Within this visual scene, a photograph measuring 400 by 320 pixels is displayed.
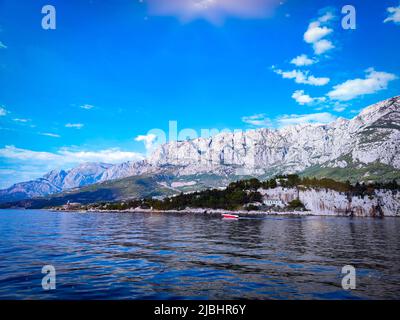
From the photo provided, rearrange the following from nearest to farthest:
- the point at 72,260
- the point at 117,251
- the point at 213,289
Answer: the point at 213,289
the point at 72,260
the point at 117,251

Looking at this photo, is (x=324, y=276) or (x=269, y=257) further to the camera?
(x=269, y=257)

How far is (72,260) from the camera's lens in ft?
135
